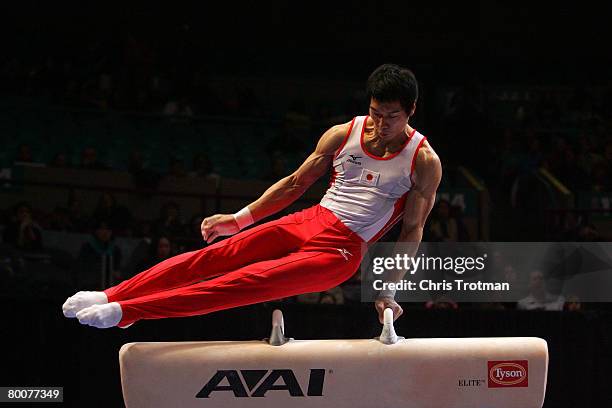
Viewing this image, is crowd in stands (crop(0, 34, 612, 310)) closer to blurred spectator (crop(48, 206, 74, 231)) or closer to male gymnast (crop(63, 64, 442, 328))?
blurred spectator (crop(48, 206, 74, 231))

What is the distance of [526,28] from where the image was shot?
11.9 m

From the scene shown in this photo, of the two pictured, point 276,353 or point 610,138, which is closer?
point 276,353

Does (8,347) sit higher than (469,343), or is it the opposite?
(469,343)

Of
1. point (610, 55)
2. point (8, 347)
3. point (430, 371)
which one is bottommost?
point (8, 347)

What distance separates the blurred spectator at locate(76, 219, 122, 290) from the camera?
19.9 ft

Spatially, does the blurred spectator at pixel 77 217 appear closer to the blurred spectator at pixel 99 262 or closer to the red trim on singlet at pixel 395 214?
the blurred spectator at pixel 99 262

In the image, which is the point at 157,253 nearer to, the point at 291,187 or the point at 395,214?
the point at 291,187

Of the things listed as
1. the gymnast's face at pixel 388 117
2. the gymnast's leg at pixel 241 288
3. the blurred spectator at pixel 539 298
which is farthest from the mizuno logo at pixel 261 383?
the blurred spectator at pixel 539 298

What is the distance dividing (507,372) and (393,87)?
4.34 feet

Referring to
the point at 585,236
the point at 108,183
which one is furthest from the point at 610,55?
the point at 108,183

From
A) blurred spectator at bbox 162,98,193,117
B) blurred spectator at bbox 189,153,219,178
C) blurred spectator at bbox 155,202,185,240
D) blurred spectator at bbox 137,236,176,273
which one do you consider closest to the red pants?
blurred spectator at bbox 137,236,176,273

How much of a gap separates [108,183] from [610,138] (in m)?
5.44

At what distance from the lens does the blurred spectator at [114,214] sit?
6.61 meters

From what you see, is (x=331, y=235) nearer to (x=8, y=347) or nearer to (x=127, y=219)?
(x=8, y=347)
